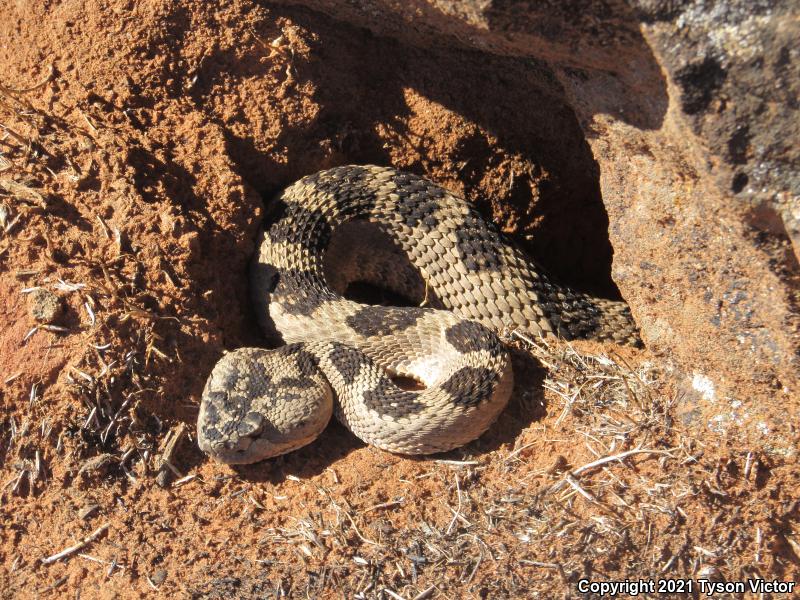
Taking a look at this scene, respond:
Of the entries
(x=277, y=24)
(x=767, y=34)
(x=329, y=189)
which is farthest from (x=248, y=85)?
(x=767, y=34)

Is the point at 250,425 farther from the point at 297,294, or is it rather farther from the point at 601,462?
the point at 601,462

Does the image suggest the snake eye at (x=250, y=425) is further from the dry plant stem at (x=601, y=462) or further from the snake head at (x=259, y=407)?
the dry plant stem at (x=601, y=462)

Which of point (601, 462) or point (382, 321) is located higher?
point (382, 321)

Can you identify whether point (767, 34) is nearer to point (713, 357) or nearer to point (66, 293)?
point (713, 357)

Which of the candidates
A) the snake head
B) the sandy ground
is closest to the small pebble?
the sandy ground

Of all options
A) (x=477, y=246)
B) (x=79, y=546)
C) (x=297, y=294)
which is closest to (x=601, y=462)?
(x=477, y=246)

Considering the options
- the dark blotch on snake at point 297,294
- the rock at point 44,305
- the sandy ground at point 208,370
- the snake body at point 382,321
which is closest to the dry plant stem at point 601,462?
the sandy ground at point 208,370

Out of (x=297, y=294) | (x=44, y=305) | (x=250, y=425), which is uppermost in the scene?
(x=297, y=294)
